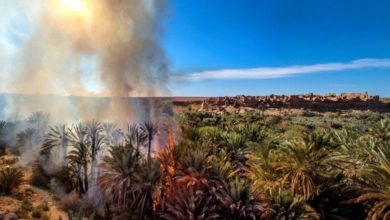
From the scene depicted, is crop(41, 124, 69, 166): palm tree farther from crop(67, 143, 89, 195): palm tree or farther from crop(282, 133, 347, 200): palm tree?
crop(282, 133, 347, 200): palm tree

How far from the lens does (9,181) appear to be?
2830 cm

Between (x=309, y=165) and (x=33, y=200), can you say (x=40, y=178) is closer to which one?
(x=33, y=200)

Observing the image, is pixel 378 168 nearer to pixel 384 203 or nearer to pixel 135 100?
pixel 384 203

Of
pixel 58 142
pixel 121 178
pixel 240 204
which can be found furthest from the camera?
pixel 58 142

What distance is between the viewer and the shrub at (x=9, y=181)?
27719 millimetres

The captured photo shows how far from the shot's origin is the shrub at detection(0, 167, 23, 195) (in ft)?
90.9

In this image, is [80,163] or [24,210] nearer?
[24,210]

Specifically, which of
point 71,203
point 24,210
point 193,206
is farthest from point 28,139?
point 193,206

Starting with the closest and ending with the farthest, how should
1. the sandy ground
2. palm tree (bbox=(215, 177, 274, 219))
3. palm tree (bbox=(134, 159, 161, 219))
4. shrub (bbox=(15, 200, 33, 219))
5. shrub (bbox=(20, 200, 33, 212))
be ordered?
1. palm tree (bbox=(215, 177, 274, 219))
2. palm tree (bbox=(134, 159, 161, 219))
3. shrub (bbox=(15, 200, 33, 219))
4. shrub (bbox=(20, 200, 33, 212))
5. the sandy ground

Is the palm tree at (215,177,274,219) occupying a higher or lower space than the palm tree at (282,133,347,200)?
lower

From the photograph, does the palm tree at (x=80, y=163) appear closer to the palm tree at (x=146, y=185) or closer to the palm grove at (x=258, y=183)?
the palm grove at (x=258, y=183)

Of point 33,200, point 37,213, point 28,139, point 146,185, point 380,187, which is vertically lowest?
point 33,200

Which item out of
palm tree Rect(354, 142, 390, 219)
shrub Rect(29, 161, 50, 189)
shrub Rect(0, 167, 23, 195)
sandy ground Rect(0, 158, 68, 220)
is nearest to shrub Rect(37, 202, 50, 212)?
sandy ground Rect(0, 158, 68, 220)

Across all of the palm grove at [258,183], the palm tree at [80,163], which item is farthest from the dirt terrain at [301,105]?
the palm grove at [258,183]
